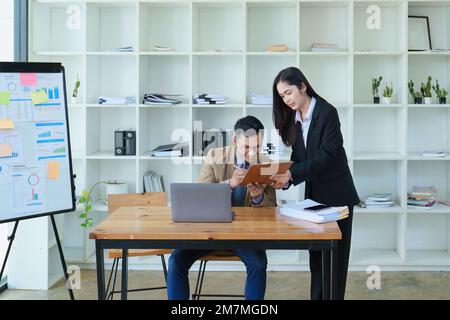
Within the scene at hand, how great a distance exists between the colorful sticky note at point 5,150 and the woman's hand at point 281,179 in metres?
1.48

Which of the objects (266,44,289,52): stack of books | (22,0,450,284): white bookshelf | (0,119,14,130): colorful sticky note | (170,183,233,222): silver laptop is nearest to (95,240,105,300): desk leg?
(170,183,233,222): silver laptop

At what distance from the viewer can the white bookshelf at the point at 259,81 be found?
5.47 m

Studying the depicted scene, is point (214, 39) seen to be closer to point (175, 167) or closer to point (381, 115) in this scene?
point (175, 167)

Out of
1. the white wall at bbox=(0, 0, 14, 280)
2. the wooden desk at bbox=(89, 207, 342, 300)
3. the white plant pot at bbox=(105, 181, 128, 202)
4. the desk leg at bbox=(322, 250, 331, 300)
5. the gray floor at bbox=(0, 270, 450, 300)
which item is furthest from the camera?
the white plant pot at bbox=(105, 181, 128, 202)

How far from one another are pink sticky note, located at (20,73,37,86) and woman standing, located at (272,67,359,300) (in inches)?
55.6

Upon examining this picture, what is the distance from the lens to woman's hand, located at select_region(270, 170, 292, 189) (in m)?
3.58

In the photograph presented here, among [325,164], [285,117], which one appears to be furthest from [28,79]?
[325,164]

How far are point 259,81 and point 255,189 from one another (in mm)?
2140

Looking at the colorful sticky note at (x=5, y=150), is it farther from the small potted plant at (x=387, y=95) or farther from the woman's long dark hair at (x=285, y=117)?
the small potted plant at (x=387, y=95)

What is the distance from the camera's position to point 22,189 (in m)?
3.58

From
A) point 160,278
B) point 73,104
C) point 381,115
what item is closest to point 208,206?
point 160,278

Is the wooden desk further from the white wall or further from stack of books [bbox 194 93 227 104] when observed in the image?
stack of books [bbox 194 93 227 104]

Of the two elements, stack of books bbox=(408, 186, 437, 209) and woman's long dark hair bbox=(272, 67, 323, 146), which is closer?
woman's long dark hair bbox=(272, 67, 323, 146)
